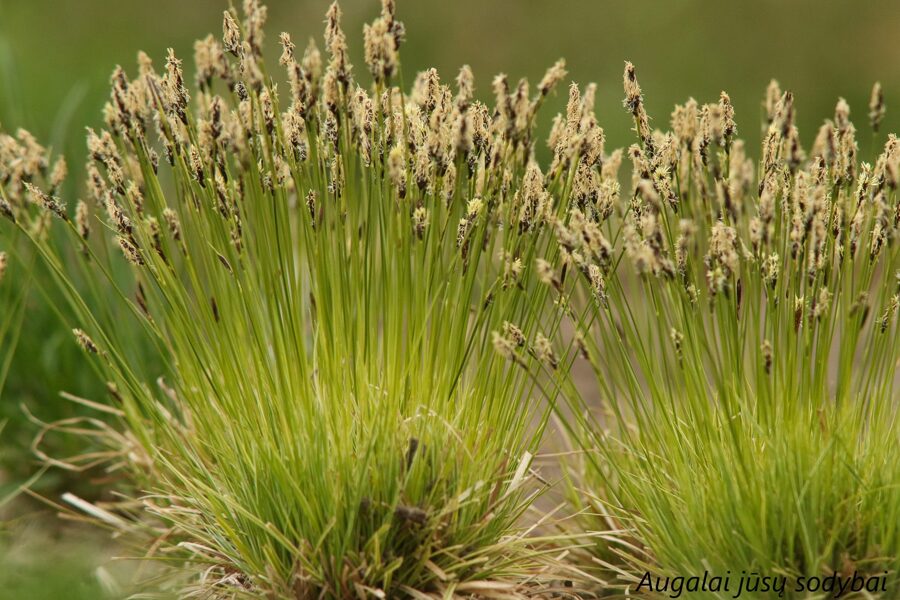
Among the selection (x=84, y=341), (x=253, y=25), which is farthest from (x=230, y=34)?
(x=84, y=341)

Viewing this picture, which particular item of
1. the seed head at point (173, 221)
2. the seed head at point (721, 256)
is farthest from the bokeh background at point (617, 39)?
the seed head at point (721, 256)

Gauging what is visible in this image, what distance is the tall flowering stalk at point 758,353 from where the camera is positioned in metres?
2.10

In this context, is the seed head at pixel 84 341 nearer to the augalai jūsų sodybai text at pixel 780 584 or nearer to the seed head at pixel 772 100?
the augalai jūsų sodybai text at pixel 780 584

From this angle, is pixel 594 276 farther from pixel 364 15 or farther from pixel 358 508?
pixel 364 15

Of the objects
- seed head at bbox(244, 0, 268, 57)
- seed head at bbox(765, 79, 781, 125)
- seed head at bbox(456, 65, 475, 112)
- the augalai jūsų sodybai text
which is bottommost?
the augalai jūsų sodybai text

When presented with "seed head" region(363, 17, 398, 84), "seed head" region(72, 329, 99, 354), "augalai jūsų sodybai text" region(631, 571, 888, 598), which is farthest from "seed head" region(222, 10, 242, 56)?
"augalai jūsų sodybai text" region(631, 571, 888, 598)

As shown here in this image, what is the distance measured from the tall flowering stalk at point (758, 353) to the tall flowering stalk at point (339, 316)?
0.82ft

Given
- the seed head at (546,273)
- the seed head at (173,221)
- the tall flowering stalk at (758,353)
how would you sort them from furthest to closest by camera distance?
the seed head at (173,221) < the tall flowering stalk at (758,353) < the seed head at (546,273)

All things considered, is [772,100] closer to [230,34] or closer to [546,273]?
[546,273]

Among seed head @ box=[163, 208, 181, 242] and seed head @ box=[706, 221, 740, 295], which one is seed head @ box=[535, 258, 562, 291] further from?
seed head @ box=[163, 208, 181, 242]

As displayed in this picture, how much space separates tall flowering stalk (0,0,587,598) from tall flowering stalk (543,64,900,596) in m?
0.25

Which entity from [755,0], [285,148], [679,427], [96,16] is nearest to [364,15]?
[96,16]

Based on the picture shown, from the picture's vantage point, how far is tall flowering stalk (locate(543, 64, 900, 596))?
6.89ft

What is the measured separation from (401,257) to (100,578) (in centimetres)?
110
